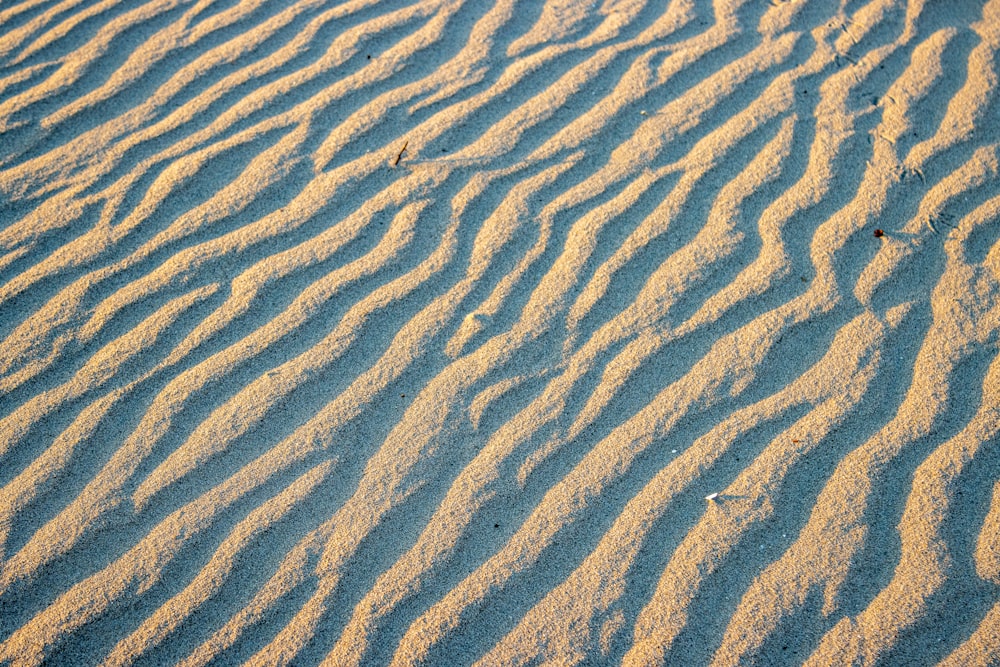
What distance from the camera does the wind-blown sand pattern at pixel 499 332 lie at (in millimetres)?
1688

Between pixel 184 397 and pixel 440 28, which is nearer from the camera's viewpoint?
pixel 184 397

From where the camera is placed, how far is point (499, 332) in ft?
6.59

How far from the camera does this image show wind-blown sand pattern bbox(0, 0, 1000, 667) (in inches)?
66.4

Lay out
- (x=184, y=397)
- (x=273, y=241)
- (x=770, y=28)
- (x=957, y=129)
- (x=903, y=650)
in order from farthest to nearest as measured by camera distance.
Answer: (x=770, y=28) → (x=957, y=129) → (x=273, y=241) → (x=184, y=397) → (x=903, y=650)

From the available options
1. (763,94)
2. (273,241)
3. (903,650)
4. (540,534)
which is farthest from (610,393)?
(763,94)

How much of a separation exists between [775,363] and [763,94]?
3.44ft

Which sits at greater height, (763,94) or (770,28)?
(770,28)

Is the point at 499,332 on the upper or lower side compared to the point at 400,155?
lower

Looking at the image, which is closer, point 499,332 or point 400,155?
point 499,332

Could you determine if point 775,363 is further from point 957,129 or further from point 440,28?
point 440,28

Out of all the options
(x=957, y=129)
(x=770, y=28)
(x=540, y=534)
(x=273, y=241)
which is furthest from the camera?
(x=770, y=28)

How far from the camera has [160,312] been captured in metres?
2.02

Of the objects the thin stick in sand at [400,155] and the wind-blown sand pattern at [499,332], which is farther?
the thin stick in sand at [400,155]

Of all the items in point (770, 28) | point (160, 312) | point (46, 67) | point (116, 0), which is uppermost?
point (116, 0)
